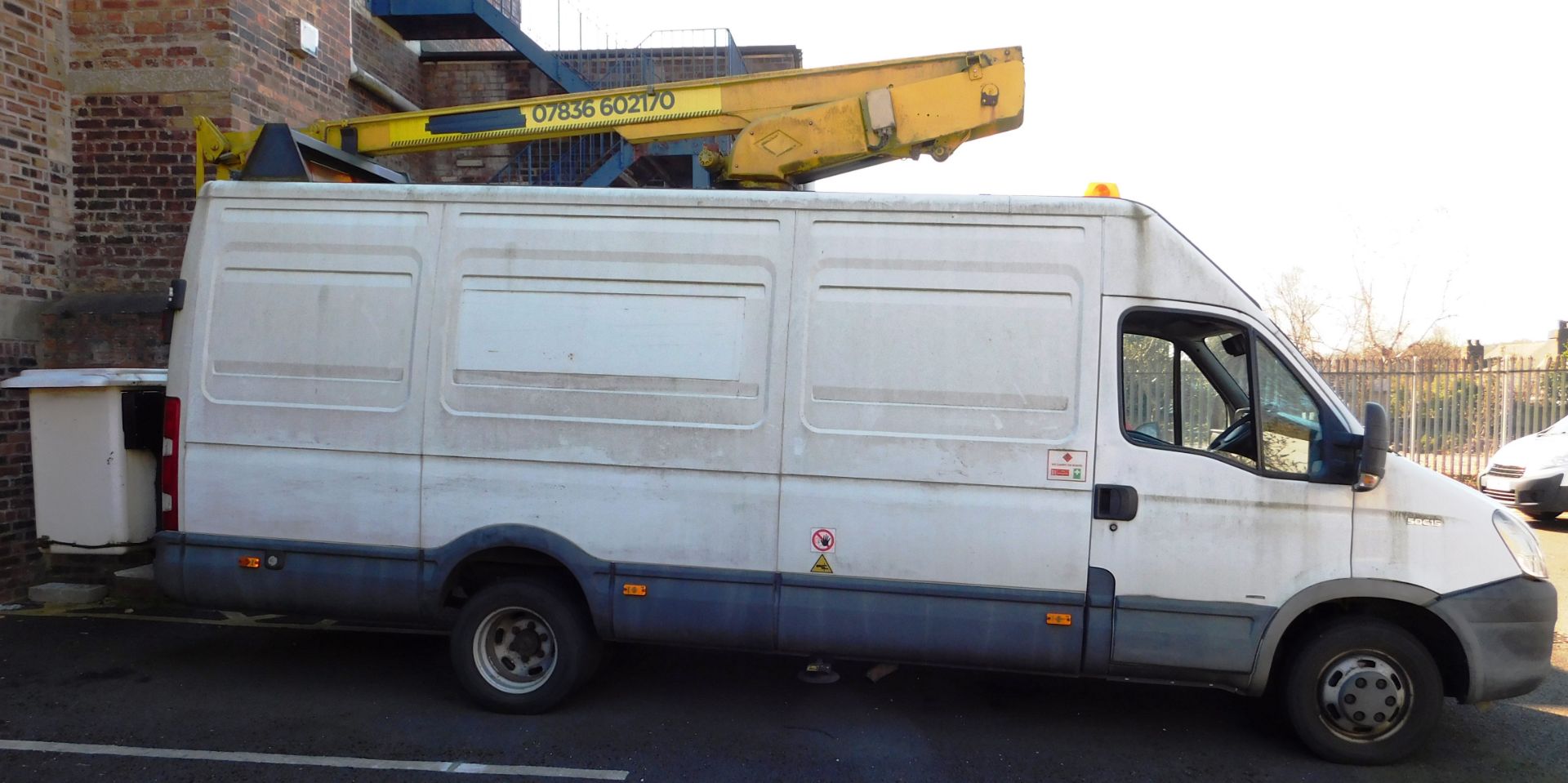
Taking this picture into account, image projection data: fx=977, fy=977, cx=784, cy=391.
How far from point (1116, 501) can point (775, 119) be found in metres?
3.10

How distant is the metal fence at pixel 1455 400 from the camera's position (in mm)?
13500

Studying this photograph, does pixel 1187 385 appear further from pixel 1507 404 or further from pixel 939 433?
pixel 1507 404

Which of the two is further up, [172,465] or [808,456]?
[808,456]

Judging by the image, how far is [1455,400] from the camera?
45.6ft

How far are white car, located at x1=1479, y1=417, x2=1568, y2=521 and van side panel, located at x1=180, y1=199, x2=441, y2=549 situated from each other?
1185 centimetres

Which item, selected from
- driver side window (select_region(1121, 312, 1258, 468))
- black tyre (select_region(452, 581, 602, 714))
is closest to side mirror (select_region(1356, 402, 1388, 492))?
driver side window (select_region(1121, 312, 1258, 468))

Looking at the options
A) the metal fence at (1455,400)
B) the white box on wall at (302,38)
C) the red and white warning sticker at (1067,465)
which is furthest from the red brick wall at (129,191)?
the metal fence at (1455,400)

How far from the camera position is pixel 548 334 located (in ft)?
16.1

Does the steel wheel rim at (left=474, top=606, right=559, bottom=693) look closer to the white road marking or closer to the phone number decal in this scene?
the white road marking

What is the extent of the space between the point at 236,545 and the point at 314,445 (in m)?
0.69

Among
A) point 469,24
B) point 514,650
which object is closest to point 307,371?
point 514,650

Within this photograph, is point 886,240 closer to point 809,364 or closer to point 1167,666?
point 809,364

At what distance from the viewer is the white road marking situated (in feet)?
14.3

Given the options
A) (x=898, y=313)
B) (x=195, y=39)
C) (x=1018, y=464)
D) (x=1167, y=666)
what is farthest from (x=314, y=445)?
(x=195, y=39)
